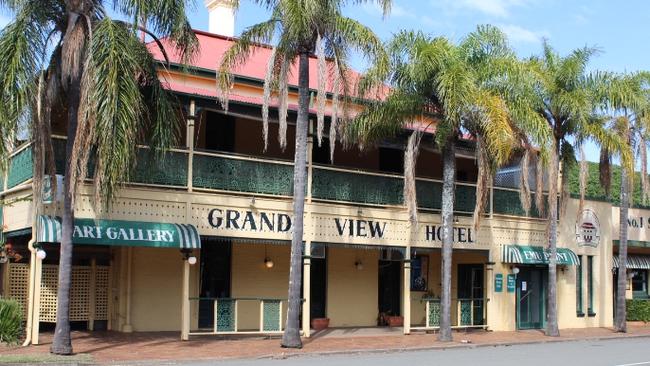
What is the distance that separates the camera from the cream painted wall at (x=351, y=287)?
961 inches

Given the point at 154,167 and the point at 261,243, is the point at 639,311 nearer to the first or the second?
the point at 261,243

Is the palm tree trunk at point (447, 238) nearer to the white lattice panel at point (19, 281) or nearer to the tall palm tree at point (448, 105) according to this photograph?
the tall palm tree at point (448, 105)

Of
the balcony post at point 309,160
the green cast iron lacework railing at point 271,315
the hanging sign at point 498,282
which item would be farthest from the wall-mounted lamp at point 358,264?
the green cast iron lacework railing at point 271,315

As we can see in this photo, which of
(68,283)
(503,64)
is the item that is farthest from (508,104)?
(68,283)

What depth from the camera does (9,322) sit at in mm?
16297

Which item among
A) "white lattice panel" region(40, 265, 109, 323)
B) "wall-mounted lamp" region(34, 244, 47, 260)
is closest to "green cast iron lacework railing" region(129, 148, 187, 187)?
"wall-mounted lamp" region(34, 244, 47, 260)

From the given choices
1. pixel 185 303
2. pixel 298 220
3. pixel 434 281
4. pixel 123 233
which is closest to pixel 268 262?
pixel 185 303

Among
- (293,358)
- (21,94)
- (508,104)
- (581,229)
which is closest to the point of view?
(21,94)

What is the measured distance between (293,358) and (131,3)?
7792mm

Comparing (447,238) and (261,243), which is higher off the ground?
(447,238)

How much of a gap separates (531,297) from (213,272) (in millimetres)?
10840

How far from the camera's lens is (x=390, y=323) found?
25094 millimetres

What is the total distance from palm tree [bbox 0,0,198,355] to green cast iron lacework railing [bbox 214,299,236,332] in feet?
15.8

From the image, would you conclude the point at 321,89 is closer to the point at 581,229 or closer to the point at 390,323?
the point at 390,323
